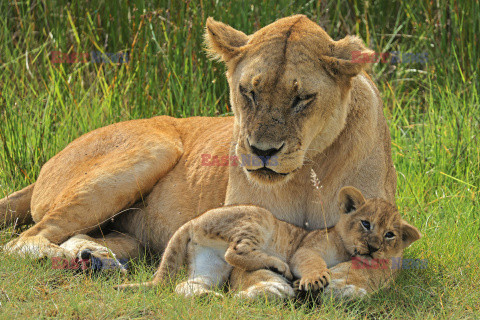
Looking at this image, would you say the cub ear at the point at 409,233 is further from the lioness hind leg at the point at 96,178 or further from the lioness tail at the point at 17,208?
the lioness tail at the point at 17,208

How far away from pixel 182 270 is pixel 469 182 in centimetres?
292

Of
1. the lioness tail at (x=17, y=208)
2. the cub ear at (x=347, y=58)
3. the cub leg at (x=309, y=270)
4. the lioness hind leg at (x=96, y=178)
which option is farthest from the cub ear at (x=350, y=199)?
the lioness tail at (x=17, y=208)

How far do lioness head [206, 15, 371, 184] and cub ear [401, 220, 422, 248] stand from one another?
672 mm

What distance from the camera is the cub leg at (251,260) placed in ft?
13.3

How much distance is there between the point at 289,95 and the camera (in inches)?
168

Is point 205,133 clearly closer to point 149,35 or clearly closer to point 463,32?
point 149,35

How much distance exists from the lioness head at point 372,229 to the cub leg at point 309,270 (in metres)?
0.23

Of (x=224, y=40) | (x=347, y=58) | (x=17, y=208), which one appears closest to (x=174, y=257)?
(x=224, y=40)

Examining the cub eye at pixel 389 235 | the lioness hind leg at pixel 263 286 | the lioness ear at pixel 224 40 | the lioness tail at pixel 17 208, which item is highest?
the lioness ear at pixel 224 40

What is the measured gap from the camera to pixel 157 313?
12.9ft

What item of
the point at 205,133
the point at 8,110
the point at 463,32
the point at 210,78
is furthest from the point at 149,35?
the point at 463,32

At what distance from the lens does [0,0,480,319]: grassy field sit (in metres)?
4.14

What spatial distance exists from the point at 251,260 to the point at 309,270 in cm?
32

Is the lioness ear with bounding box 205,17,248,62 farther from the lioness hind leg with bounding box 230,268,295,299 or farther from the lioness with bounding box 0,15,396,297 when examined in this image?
the lioness hind leg with bounding box 230,268,295,299
